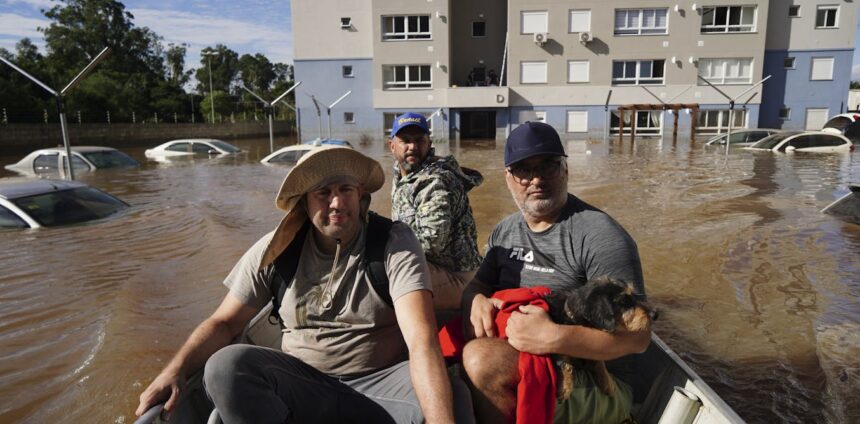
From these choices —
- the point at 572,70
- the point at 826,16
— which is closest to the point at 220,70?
the point at 572,70

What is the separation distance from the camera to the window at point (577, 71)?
112 ft

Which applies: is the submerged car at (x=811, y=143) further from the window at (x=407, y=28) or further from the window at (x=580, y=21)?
the window at (x=407, y=28)

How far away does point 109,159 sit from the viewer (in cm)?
1839

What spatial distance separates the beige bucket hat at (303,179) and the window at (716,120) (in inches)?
1433

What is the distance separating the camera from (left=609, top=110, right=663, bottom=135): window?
114 feet

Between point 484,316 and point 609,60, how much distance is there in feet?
114

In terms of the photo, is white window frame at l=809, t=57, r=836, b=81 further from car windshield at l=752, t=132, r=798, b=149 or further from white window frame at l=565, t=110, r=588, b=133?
car windshield at l=752, t=132, r=798, b=149

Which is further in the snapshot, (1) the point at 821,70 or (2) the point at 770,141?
(1) the point at 821,70

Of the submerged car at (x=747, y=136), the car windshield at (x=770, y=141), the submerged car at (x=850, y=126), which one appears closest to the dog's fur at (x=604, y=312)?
the car windshield at (x=770, y=141)

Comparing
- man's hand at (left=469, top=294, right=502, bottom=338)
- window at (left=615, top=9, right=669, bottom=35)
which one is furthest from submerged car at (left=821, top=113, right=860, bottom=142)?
man's hand at (left=469, top=294, right=502, bottom=338)

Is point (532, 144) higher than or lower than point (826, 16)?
lower

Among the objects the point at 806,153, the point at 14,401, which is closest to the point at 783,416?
the point at 14,401

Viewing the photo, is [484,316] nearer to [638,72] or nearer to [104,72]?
[638,72]

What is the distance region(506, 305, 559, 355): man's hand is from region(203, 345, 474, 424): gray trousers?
31 cm
